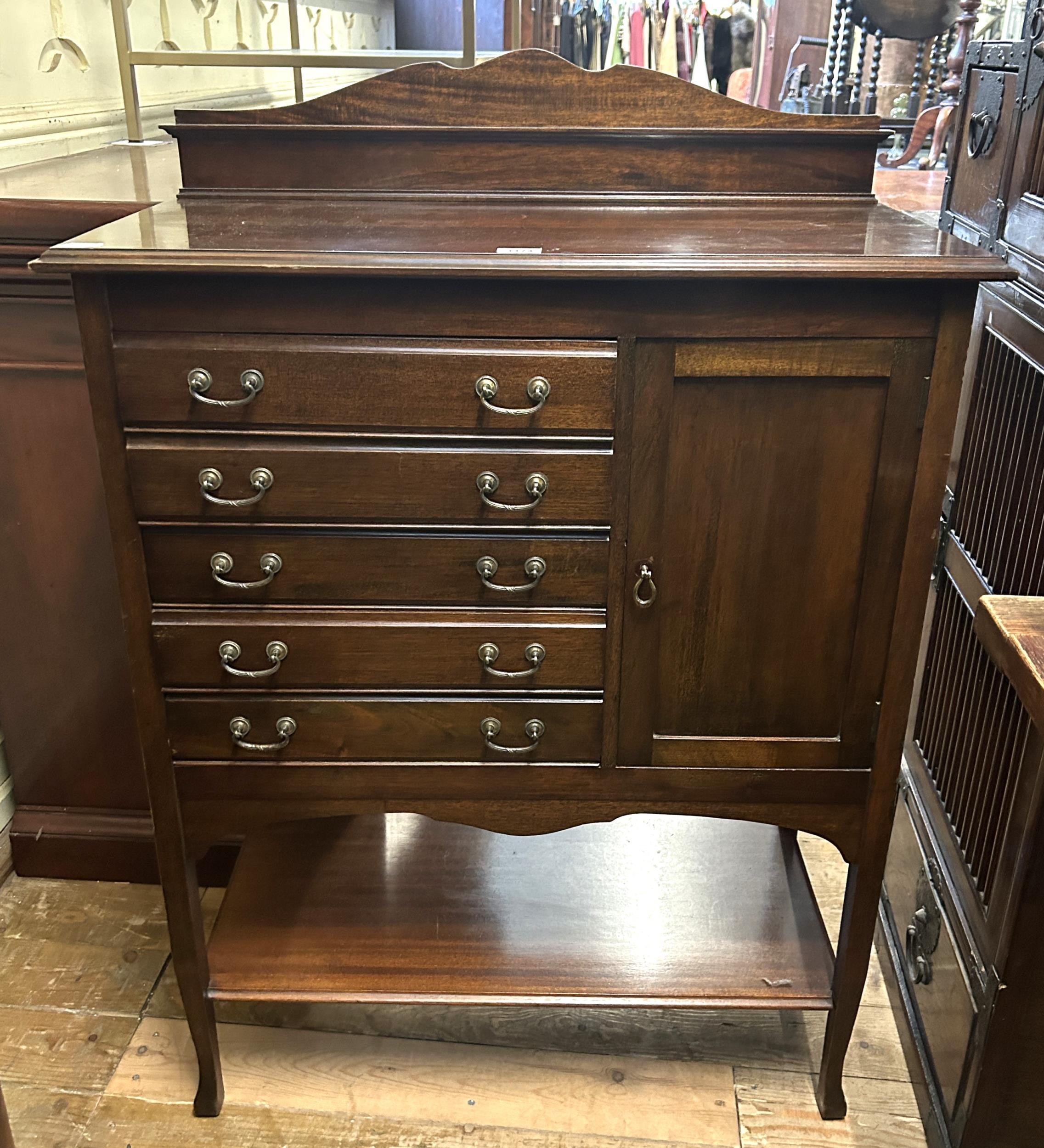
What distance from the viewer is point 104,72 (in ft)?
7.12

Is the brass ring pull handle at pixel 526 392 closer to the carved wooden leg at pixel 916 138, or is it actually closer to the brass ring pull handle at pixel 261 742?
the brass ring pull handle at pixel 261 742

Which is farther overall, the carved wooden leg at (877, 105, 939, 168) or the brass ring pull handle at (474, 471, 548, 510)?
the carved wooden leg at (877, 105, 939, 168)

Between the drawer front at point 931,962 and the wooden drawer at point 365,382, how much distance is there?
92 centimetres

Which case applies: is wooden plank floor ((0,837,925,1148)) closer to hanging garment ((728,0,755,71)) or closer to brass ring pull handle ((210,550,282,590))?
brass ring pull handle ((210,550,282,590))

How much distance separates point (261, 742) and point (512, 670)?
321 mm

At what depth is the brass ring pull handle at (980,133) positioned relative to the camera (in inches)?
60.1

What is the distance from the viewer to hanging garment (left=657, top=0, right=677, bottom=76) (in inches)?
218

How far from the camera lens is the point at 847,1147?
1.49 meters

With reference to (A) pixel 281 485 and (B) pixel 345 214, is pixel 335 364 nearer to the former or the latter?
(A) pixel 281 485

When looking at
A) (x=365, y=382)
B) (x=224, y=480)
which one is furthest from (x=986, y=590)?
(x=224, y=480)

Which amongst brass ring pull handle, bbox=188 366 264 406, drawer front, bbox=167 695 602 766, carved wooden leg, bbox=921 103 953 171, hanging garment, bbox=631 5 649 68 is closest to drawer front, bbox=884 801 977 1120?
drawer front, bbox=167 695 602 766

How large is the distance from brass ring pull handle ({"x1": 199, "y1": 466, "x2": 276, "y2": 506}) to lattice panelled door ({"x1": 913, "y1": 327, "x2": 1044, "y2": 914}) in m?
0.92

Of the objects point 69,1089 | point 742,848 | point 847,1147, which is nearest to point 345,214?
point 742,848

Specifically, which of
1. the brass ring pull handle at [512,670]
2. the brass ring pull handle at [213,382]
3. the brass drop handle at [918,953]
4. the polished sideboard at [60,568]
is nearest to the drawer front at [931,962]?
the brass drop handle at [918,953]
